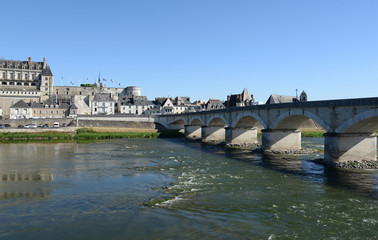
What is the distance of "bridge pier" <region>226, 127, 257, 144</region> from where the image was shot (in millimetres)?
43875

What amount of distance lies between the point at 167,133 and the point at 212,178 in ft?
153

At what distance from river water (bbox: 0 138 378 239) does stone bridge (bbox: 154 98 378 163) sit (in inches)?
104

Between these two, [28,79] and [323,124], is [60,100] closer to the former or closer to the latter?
[28,79]

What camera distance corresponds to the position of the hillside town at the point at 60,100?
83312 millimetres

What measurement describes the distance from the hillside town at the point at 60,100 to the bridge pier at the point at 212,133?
1244 inches

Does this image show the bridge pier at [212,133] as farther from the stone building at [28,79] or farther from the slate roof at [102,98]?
the stone building at [28,79]

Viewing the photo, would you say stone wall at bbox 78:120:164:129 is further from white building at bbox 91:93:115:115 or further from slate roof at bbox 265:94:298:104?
slate roof at bbox 265:94:298:104

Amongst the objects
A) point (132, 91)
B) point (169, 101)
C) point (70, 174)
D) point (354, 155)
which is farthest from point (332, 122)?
point (132, 91)

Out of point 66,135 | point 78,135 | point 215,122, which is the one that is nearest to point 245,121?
point 215,122

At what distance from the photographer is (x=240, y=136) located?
44.1 meters

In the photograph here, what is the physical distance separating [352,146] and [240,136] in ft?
68.2

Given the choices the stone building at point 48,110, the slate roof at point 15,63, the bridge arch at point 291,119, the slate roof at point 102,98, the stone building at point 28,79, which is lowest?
the bridge arch at point 291,119

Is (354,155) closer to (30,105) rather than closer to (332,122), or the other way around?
(332,122)

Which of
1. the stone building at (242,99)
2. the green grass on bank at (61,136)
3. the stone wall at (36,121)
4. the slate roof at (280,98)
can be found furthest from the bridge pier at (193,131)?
the stone wall at (36,121)
